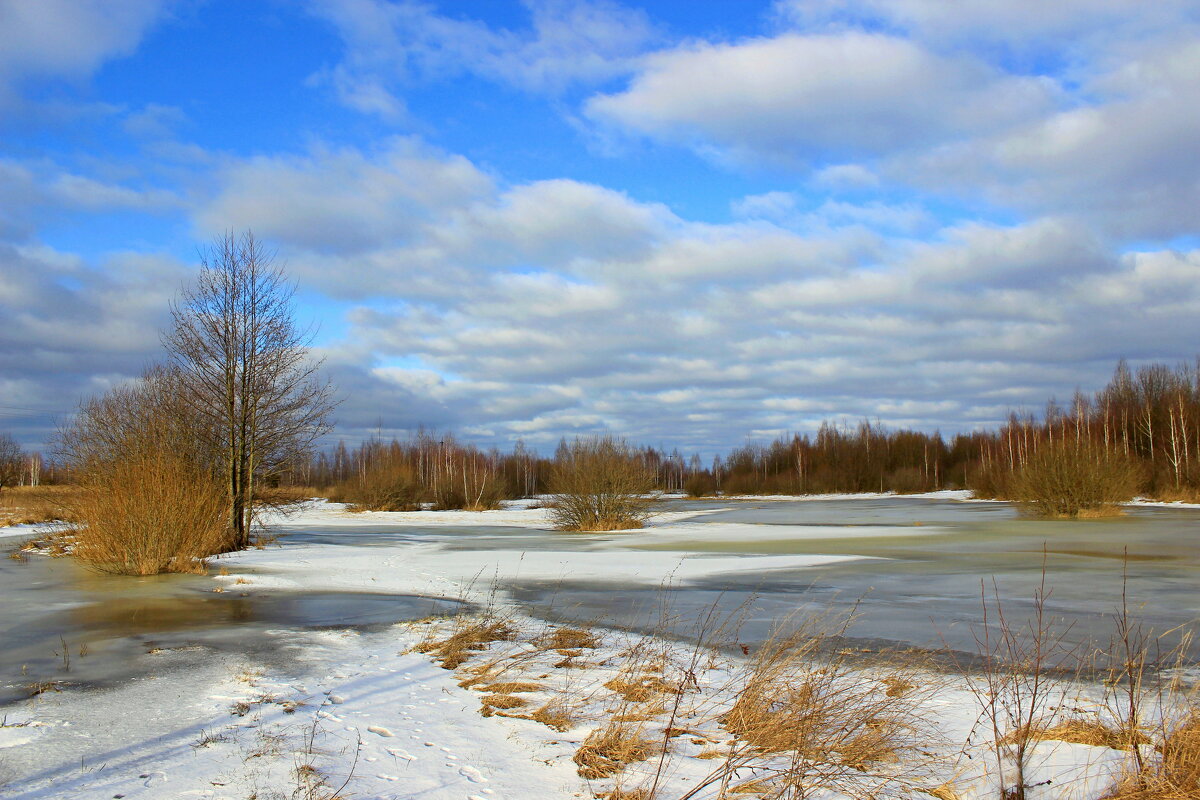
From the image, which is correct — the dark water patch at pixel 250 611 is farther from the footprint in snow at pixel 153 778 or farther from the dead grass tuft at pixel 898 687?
the dead grass tuft at pixel 898 687

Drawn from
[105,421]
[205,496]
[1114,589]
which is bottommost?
[1114,589]

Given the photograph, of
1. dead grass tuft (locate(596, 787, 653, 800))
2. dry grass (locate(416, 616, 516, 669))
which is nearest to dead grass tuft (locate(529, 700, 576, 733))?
dead grass tuft (locate(596, 787, 653, 800))

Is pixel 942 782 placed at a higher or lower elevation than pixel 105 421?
lower

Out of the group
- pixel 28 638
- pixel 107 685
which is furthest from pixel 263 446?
pixel 107 685

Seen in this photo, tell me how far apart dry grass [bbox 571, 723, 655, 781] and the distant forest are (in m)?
22.3

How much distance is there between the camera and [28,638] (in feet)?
29.6

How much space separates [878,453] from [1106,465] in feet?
266

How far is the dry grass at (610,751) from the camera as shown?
4.98 meters

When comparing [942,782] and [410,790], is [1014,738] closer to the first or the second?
[942,782]

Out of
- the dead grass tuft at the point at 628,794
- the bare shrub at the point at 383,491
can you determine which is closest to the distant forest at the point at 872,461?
the bare shrub at the point at 383,491

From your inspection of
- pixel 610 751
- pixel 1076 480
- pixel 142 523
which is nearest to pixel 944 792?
pixel 610 751

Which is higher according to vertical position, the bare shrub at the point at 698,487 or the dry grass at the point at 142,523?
the dry grass at the point at 142,523

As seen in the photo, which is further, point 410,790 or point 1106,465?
point 1106,465

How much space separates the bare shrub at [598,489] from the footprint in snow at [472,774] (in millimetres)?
27607
